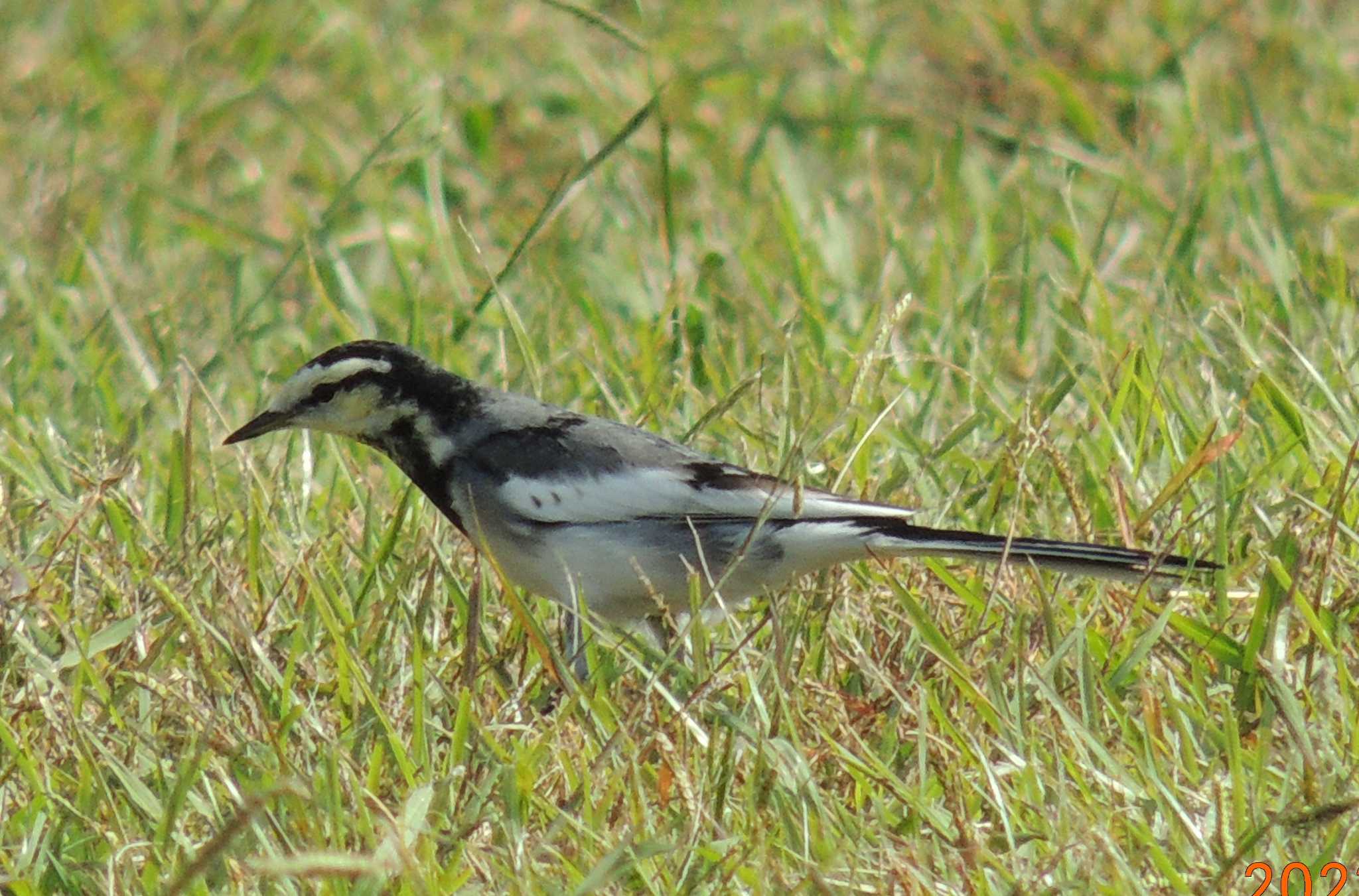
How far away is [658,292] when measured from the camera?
672 cm

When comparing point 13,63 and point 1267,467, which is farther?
point 13,63

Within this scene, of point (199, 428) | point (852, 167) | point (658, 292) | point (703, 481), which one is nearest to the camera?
point (703, 481)

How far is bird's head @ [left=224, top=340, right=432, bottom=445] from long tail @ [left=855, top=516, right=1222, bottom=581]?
4.38 ft

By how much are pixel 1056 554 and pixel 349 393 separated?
1.75 meters

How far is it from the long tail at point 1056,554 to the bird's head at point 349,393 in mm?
1334

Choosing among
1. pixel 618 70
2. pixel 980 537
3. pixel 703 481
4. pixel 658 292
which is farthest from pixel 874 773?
pixel 618 70

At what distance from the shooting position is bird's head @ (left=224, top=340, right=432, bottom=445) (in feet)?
16.2

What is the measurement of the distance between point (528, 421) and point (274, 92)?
377cm

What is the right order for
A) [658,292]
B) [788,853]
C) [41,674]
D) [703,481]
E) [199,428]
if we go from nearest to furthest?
[788,853], [41,674], [703,481], [199,428], [658,292]

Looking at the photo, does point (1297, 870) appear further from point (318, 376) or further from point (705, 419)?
point (318, 376)

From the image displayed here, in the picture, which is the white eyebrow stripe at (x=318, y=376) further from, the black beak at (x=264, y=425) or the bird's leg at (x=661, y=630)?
the bird's leg at (x=661, y=630)

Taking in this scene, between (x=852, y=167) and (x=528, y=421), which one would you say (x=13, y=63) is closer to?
(x=852, y=167)

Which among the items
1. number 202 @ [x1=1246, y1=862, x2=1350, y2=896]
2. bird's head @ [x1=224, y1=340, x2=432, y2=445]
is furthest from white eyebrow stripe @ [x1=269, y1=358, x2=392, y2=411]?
number 202 @ [x1=1246, y1=862, x2=1350, y2=896]

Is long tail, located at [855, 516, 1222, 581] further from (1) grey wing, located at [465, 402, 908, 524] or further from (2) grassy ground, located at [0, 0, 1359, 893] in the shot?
(1) grey wing, located at [465, 402, 908, 524]
